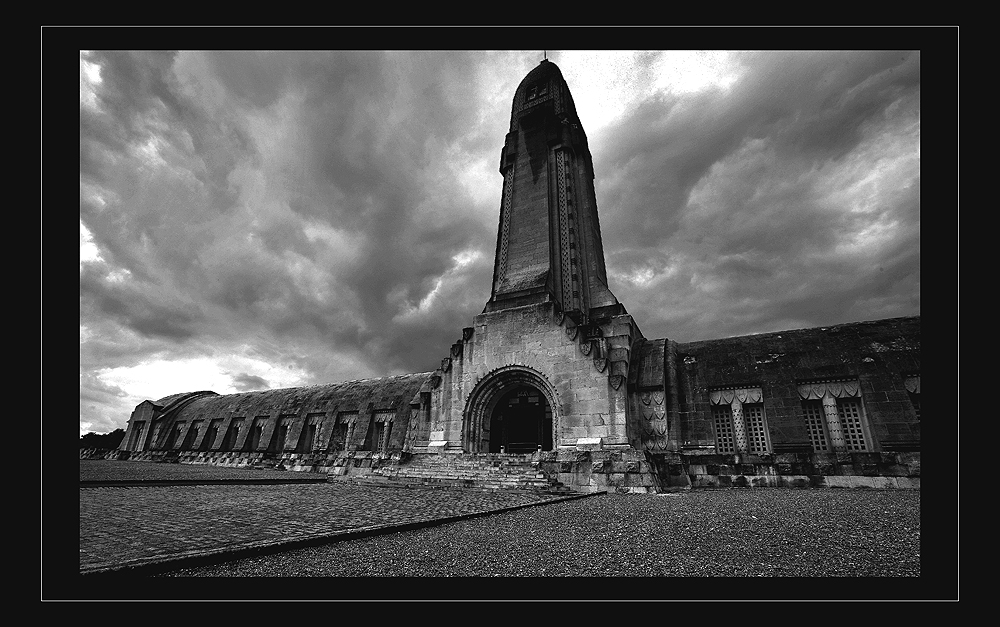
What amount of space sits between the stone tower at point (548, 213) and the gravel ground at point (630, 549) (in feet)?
52.0

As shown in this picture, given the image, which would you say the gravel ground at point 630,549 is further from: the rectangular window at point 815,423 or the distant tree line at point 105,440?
the distant tree line at point 105,440

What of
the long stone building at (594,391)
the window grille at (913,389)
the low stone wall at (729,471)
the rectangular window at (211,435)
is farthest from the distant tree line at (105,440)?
the window grille at (913,389)

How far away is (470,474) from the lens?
17.2 metres

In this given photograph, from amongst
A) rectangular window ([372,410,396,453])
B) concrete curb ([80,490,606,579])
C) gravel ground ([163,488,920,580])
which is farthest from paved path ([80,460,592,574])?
rectangular window ([372,410,396,453])

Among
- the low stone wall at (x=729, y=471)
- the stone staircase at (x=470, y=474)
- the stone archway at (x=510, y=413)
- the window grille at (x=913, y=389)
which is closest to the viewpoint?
the low stone wall at (x=729, y=471)

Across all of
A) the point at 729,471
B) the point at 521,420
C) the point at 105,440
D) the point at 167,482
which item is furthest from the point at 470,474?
the point at 105,440

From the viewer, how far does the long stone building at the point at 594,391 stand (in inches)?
668

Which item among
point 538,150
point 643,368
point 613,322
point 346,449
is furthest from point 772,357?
point 346,449

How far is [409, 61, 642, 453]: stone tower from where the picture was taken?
66.6 feet

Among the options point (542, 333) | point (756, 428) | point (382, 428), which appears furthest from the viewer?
point (382, 428)

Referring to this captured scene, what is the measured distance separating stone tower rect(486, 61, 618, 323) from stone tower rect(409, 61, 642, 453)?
0.24 ft

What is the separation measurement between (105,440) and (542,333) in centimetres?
4823

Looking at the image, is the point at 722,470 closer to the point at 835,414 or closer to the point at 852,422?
the point at 835,414
